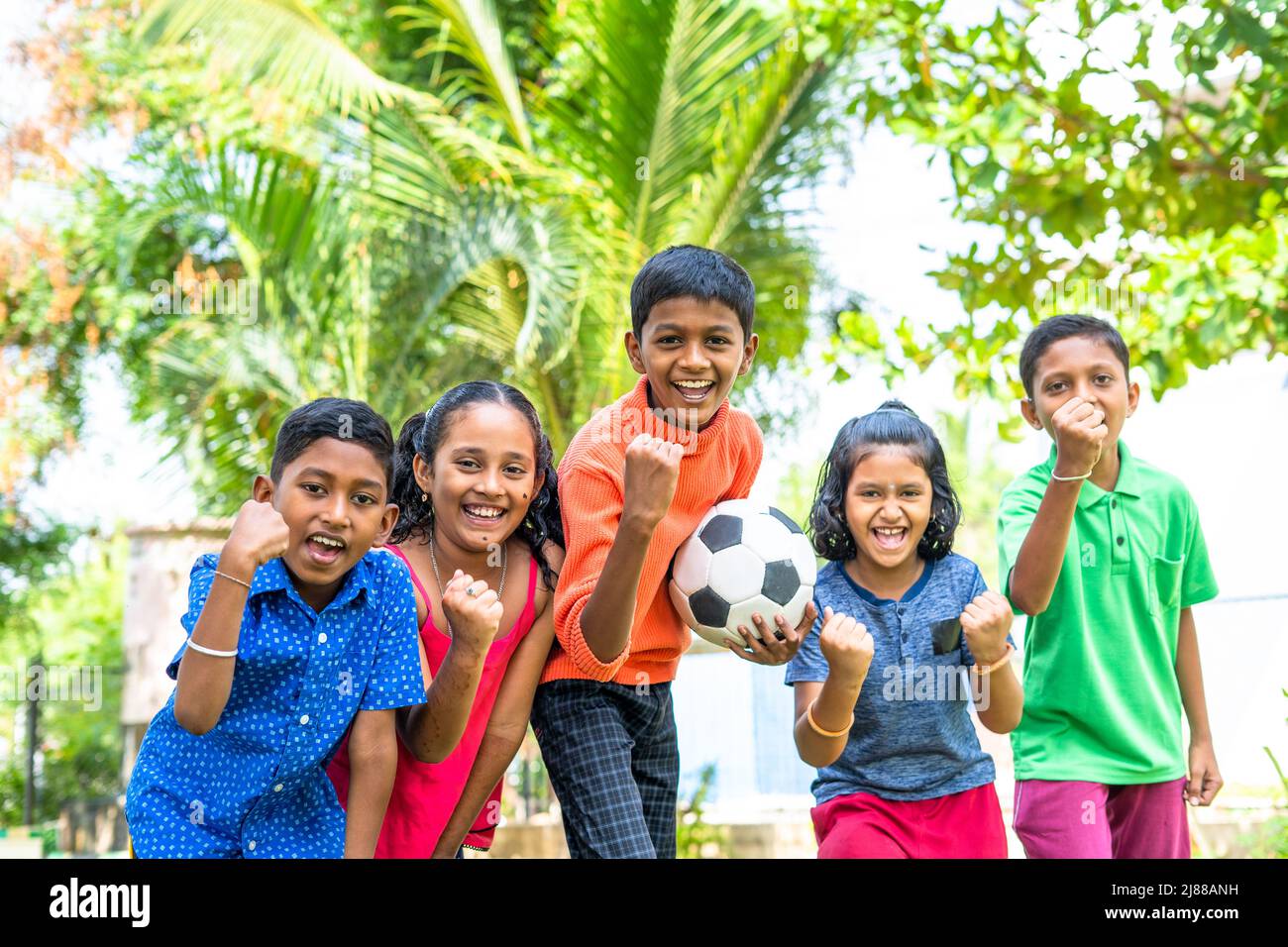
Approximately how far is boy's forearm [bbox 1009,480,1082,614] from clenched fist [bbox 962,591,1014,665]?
0.85 ft

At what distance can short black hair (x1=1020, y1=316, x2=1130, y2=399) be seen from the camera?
333 cm

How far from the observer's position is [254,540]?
2.45 meters

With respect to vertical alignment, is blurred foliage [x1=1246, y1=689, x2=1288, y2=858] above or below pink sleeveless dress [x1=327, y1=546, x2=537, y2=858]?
below

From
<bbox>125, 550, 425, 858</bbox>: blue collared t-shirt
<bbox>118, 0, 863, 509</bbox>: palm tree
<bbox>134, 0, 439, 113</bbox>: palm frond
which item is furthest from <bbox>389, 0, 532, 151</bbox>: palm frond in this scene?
<bbox>125, 550, 425, 858</bbox>: blue collared t-shirt

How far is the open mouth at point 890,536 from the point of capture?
10.3ft

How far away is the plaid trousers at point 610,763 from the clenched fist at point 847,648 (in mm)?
532

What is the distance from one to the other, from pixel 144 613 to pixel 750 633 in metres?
10.2

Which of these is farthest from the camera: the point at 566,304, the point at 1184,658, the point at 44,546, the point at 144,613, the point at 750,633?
the point at 44,546

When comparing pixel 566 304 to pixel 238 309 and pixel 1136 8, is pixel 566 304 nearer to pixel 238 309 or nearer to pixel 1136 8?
pixel 238 309

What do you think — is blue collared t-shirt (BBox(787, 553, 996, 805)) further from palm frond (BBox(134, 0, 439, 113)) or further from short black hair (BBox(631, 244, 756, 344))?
palm frond (BBox(134, 0, 439, 113))

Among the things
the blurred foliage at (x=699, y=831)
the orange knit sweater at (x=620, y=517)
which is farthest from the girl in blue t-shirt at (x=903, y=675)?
the blurred foliage at (x=699, y=831)
